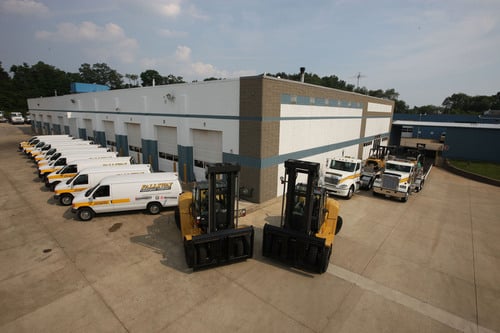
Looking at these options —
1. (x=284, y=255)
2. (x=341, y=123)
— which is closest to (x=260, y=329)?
(x=284, y=255)

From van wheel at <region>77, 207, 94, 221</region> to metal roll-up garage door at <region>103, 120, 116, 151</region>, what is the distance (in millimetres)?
17562

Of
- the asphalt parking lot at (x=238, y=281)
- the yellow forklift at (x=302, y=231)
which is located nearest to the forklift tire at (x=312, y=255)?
the yellow forklift at (x=302, y=231)

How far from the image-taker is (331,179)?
1565cm

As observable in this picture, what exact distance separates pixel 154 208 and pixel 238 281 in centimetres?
666

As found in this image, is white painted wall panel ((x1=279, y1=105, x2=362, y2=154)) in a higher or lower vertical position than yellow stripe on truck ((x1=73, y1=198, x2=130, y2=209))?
higher

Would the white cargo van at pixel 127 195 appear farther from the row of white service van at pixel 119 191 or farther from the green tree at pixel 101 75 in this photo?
the green tree at pixel 101 75

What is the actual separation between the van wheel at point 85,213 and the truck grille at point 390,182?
1634 centimetres

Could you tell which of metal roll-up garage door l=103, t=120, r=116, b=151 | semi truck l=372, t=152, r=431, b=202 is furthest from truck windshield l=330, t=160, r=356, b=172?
metal roll-up garage door l=103, t=120, r=116, b=151

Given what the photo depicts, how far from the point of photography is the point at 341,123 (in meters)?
22.0

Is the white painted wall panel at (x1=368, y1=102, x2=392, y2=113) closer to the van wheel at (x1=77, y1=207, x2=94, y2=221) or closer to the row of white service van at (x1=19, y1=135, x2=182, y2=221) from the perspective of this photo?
the row of white service van at (x1=19, y1=135, x2=182, y2=221)

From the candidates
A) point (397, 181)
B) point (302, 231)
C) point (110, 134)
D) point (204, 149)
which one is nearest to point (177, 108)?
point (204, 149)

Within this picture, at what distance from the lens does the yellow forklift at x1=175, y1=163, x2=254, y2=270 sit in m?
7.88

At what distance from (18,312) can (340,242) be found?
10.3 m

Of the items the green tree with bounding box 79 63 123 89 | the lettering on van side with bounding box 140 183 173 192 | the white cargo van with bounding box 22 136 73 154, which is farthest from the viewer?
the green tree with bounding box 79 63 123 89
